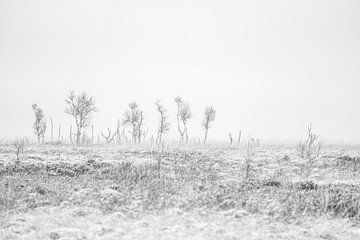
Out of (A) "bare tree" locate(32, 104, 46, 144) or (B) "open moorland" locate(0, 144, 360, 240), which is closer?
(B) "open moorland" locate(0, 144, 360, 240)

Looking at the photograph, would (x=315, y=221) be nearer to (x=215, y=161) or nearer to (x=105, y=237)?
(x=105, y=237)

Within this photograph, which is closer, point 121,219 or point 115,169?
point 121,219

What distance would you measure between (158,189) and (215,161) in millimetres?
9780

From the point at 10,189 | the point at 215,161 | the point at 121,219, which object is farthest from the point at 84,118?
the point at 121,219

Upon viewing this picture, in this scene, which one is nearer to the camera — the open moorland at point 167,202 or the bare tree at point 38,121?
the open moorland at point 167,202

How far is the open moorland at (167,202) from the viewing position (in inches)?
425

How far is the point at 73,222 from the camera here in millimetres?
11391

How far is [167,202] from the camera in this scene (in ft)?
44.5

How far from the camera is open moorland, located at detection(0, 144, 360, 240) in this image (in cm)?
1079

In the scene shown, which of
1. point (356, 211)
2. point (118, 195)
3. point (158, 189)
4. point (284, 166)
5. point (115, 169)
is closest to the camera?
point (356, 211)

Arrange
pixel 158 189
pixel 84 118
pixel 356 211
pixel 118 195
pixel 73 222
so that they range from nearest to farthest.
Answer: pixel 73 222 → pixel 356 211 → pixel 118 195 → pixel 158 189 → pixel 84 118

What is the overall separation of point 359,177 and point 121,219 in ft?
48.8

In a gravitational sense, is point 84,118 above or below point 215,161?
above

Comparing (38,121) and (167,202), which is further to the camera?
(38,121)
